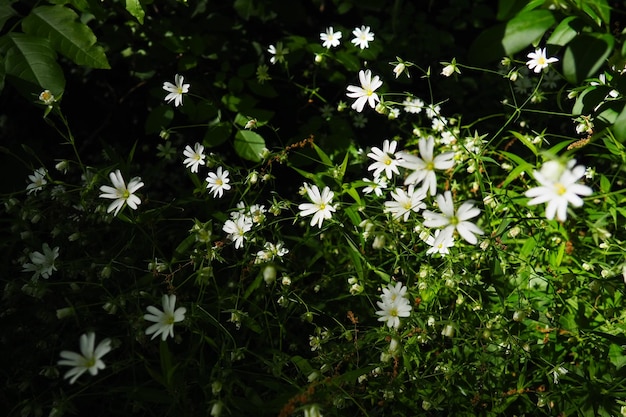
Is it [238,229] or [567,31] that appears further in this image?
[238,229]

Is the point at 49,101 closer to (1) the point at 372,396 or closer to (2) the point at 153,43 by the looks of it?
(2) the point at 153,43

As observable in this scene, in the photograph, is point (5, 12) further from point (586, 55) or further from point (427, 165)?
point (586, 55)

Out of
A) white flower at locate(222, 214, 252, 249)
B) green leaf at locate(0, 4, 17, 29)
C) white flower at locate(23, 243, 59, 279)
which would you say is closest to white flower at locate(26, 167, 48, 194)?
white flower at locate(23, 243, 59, 279)

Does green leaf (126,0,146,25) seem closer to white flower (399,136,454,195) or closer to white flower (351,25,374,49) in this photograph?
white flower (351,25,374,49)

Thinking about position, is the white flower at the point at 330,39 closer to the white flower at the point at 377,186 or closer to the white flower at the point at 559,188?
the white flower at the point at 377,186

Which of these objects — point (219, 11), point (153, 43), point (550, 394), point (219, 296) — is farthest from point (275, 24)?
point (550, 394)

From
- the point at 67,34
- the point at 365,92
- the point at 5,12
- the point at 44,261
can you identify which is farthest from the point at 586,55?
the point at 5,12
